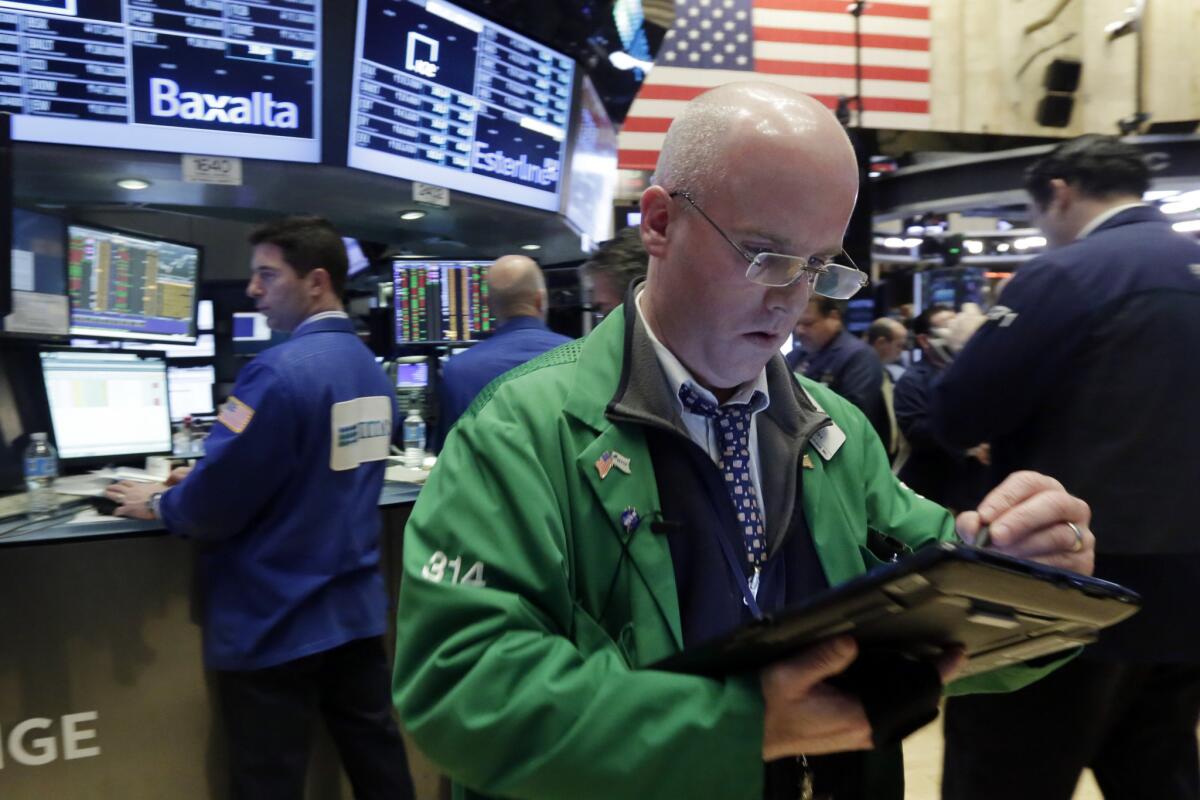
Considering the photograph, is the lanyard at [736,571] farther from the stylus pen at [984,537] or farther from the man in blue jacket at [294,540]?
the man in blue jacket at [294,540]

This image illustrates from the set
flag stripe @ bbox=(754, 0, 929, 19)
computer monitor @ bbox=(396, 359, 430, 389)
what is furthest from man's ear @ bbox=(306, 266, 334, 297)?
flag stripe @ bbox=(754, 0, 929, 19)

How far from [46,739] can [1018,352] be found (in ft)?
8.21

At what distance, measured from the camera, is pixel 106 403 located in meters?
3.45

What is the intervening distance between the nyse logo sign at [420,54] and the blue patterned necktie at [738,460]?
2.89 m

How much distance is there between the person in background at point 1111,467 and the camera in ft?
6.23

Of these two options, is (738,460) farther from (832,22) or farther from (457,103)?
(832,22)

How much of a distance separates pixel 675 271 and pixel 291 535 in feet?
5.20

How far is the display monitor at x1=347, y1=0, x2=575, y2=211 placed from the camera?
3.51m

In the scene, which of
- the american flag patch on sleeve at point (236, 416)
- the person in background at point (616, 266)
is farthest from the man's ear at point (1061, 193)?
the american flag patch on sleeve at point (236, 416)

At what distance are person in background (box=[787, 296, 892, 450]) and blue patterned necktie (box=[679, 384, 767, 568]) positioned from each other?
126 inches

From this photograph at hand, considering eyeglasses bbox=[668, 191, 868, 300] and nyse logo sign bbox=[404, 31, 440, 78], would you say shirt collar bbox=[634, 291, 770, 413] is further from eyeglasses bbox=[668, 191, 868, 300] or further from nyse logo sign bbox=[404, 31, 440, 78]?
nyse logo sign bbox=[404, 31, 440, 78]

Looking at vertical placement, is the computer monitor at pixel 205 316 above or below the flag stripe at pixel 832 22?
below

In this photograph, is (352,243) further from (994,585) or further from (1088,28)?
(994,585)

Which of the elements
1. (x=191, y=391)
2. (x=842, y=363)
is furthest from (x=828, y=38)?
(x=191, y=391)
